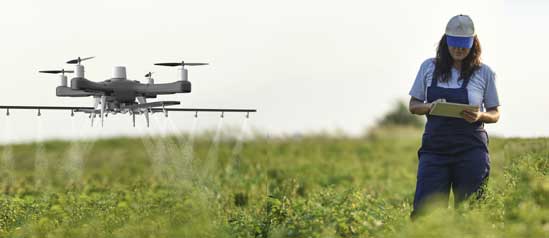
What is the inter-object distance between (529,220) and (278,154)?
11.0 m

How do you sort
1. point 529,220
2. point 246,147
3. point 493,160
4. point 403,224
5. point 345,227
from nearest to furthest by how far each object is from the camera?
1. point 529,220
2. point 403,224
3. point 345,227
4. point 493,160
5. point 246,147

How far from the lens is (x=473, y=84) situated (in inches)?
252

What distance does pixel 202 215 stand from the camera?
6.06 m

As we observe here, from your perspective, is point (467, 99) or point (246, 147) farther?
point (246, 147)

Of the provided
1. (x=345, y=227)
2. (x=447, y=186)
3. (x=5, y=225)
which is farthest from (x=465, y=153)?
(x=5, y=225)

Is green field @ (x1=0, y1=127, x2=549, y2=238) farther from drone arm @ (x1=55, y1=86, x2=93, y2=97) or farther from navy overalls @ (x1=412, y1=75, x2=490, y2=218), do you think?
drone arm @ (x1=55, y1=86, x2=93, y2=97)

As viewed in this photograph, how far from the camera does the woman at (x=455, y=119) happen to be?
6.35 m

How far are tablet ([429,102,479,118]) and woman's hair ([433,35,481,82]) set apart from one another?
32 cm

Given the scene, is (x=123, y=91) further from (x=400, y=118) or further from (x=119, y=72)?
(x=400, y=118)

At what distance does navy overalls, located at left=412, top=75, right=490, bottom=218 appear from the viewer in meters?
6.36

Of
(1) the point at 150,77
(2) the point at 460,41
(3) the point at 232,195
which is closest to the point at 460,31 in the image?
(2) the point at 460,41

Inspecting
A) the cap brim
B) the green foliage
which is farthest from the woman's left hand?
the green foliage

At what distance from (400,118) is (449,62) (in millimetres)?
17520

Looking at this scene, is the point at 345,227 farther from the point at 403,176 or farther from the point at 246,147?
the point at 403,176
